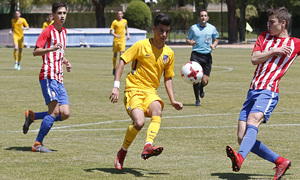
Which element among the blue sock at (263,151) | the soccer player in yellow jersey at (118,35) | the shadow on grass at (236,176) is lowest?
the soccer player in yellow jersey at (118,35)

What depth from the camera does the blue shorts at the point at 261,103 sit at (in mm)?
7336

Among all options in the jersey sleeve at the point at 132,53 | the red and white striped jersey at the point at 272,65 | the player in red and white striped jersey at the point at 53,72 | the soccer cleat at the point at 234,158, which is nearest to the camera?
the soccer cleat at the point at 234,158

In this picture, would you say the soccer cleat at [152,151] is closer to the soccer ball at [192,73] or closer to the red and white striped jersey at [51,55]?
the red and white striped jersey at [51,55]

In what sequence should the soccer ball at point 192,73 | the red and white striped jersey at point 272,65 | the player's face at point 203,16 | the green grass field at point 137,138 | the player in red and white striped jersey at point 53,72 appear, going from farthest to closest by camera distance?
the player's face at point 203,16
the soccer ball at point 192,73
the player in red and white striped jersey at point 53,72
the green grass field at point 137,138
the red and white striped jersey at point 272,65

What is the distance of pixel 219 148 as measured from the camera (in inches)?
374

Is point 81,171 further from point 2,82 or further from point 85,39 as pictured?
point 85,39

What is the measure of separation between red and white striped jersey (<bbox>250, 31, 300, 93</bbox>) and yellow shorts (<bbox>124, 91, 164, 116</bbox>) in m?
1.26

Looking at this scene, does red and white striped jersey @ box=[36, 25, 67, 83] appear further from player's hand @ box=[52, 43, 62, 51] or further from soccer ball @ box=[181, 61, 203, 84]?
soccer ball @ box=[181, 61, 203, 84]

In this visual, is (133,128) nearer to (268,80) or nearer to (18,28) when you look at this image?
(268,80)

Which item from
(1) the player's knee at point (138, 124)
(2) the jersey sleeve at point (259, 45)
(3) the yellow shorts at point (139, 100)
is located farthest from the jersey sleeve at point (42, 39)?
(2) the jersey sleeve at point (259, 45)

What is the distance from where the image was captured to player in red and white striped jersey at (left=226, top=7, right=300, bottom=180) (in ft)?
23.9

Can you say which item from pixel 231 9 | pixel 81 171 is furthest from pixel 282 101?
pixel 231 9

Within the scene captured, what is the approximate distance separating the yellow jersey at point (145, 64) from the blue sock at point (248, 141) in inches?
57.2

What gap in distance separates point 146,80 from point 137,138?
259 centimetres
